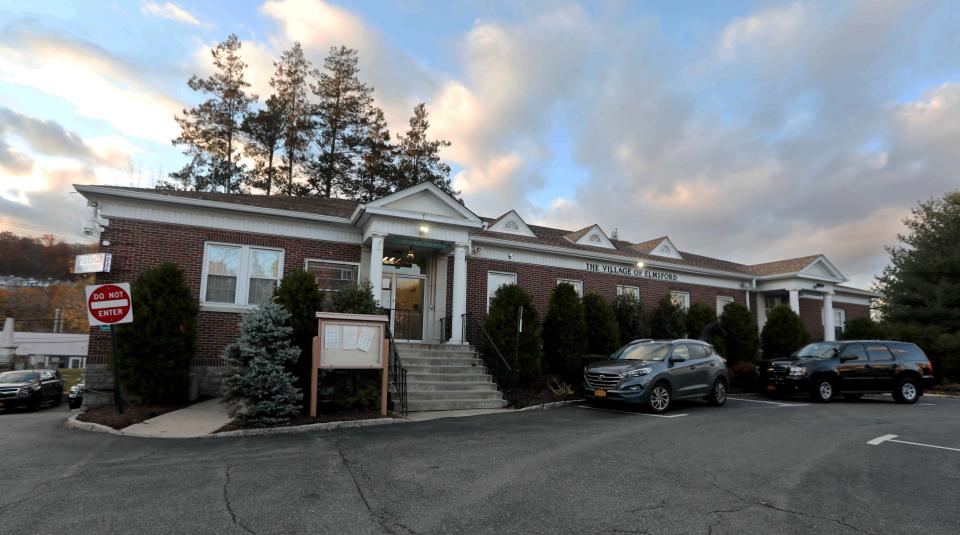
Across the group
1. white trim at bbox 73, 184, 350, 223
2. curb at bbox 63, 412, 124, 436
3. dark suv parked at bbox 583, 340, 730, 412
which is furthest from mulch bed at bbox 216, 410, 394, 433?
white trim at bbox 73, 184, 350, 223

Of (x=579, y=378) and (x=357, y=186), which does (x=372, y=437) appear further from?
(x=357, y=186)

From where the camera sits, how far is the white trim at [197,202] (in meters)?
12.5

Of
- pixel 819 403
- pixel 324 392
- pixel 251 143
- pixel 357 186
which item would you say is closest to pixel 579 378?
pixel 819 403

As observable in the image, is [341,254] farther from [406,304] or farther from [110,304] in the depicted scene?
[110,304]

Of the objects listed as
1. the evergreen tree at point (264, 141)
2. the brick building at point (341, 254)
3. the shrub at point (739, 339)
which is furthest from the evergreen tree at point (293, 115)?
the shrub at point (739, 339)

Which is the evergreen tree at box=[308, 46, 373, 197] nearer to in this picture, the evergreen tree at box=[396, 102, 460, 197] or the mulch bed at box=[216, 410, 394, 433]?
the evergreen tree at box=[396, 102, 460, 197]

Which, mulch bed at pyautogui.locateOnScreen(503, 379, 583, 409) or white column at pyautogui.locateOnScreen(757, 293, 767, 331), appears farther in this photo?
white column at pyautogui.locateOnScreen(757, 293, 767, 331)

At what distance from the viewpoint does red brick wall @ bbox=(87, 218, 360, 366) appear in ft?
41.4

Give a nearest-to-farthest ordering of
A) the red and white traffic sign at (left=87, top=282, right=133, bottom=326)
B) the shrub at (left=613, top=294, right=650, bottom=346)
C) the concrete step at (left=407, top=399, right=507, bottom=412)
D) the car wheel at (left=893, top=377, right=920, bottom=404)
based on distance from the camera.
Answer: the red and white traffic sign at (left=87, top=282, right=133, bottom=326) → the concrete step at (left=407, top=399, right=507, bottom=412) → the car wheel at (left=893, top=377, right=920, bottom=404) → the shrub at (left=613, top=294, right=650, bottom=346)

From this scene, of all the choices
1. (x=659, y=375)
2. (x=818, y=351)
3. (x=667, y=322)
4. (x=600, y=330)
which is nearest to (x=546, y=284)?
(x=600, y=330)

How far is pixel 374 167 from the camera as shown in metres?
28.1

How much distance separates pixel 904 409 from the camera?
41.9 feet

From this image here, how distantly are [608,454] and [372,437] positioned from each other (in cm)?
368

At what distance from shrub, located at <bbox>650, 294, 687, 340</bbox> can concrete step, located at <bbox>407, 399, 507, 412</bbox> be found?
27.4 ft
